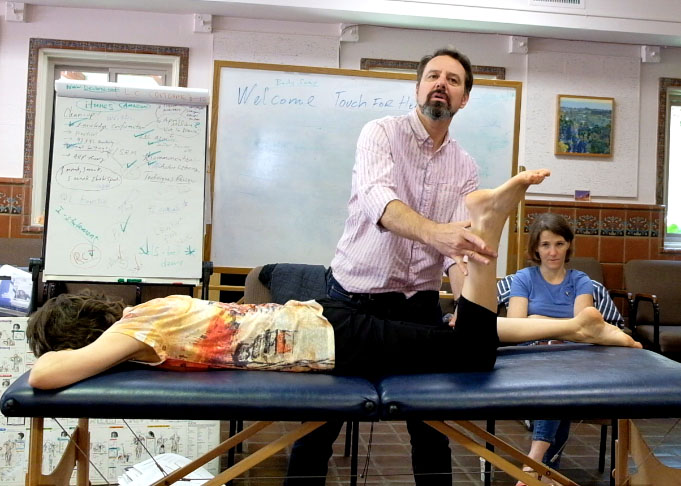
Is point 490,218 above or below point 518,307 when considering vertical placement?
above

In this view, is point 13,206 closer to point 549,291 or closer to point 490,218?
point 549,291

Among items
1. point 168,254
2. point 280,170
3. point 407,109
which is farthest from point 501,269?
point 168,254

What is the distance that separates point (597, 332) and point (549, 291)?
0.90m

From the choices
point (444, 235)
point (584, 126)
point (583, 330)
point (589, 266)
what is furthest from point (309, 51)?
point (444, 235)

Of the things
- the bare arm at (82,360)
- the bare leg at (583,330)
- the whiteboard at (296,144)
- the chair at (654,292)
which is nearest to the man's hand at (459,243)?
the bare leg at (583,330)

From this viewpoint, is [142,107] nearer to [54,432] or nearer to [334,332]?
[54,432]

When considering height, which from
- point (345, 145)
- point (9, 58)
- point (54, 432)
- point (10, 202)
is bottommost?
point (54, 432)

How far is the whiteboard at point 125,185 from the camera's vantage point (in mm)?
2955

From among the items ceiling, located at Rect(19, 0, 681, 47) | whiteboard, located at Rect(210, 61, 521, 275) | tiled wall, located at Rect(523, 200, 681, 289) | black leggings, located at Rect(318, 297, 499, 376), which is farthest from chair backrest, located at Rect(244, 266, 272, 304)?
tiled wall, located at Rect(523, 200, 681, 289)

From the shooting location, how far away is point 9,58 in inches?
178

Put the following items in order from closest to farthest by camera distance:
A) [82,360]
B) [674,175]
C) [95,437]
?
1. [82,360]
2. [95,437]
3. [674,175]

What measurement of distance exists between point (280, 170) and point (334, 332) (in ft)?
6.42

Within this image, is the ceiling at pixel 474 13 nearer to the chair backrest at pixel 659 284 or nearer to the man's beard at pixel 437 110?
the chair backrest at pixel 659 284

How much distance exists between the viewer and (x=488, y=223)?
1.57 m
